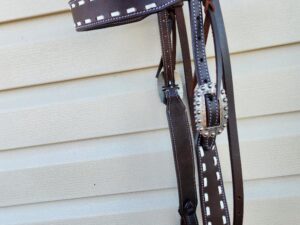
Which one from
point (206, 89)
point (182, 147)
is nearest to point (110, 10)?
point (206, 89)

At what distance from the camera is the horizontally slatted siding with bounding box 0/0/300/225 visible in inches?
32.0

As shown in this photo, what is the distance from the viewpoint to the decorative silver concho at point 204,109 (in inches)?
21.4

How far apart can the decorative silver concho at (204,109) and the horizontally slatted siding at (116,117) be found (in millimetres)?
294

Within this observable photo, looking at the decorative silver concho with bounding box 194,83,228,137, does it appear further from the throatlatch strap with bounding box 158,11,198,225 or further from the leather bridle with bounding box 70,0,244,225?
the throatlatch strap with bounding box 158,11,198,225

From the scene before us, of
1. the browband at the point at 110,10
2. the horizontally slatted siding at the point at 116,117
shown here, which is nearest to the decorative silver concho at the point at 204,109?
the browband at the point at 110,10

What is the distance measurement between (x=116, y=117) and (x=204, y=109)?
38 cm

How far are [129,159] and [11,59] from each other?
41cm

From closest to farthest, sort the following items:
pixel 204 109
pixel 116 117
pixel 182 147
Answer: pixel 204 109 < pixel 182 147 < pixel 116 117

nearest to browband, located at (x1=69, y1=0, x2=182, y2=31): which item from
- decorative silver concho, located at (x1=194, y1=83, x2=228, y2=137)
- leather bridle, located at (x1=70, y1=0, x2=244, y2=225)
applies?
leather bridle, located at (x1=70, y1=0, x2=244, y2=225)

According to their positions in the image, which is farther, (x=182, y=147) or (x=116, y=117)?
(x=116, y=117)

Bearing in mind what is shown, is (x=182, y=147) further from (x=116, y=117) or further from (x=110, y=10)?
(x=110, y=10)

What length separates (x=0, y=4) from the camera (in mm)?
823

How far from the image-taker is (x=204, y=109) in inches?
21.4

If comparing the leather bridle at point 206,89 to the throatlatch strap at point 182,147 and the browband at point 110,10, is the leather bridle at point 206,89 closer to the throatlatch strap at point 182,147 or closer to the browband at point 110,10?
the browband at point 110,10
